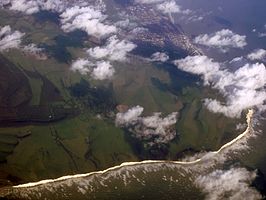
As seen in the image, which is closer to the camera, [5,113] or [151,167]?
[151,167]

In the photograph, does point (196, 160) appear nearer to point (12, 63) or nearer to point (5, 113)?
point (5, 113)

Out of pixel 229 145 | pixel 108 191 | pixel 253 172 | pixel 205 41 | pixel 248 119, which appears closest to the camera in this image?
pixel 108 191

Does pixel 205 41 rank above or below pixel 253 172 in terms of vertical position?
below

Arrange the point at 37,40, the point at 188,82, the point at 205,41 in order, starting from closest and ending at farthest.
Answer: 1. the point at 188,82
2. the point at 37,40
3. the point at 205,41

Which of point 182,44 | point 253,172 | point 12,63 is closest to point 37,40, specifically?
point 12,63

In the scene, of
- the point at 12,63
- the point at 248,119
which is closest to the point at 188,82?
the point at 248,119

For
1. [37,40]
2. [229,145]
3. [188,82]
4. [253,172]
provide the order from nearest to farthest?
1. [253,172]
2. [229,145]
3. [188,82]
4. [37,40]

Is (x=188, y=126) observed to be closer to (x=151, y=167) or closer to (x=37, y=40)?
(x=151, y=167)
